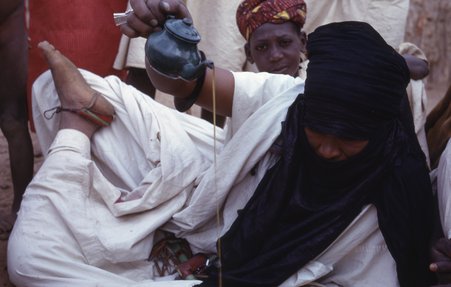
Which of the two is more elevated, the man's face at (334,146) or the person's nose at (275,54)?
the man's face at (334,146)

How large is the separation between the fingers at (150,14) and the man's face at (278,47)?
1.33m

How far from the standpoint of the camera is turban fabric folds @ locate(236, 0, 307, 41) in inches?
152

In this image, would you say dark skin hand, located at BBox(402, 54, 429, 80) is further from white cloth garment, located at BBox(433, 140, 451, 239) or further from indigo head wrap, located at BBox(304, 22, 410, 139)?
indigo head wrap, located at BBox(304, 22, 410, 139)

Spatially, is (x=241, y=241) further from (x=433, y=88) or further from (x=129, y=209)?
(x=433, y=88)

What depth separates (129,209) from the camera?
308cm

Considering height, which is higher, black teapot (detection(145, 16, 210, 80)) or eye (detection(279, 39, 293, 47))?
black teapot (detection(145, 16, 210, 80))

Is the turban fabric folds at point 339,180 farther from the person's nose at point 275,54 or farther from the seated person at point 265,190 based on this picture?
the person's nose at point 275,54

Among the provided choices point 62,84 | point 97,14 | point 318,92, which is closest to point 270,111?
point 318,92

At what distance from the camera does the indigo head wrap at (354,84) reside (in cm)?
249

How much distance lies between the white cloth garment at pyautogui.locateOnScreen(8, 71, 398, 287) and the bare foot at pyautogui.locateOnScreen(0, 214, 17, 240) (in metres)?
0.49

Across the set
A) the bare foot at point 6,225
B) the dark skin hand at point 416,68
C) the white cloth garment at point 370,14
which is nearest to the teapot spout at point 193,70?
the dark skin hand at point 416,68

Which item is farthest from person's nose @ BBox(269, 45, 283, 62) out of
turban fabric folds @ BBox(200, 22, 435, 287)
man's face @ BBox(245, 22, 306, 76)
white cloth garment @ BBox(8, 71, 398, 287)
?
turban fabric folds @ BBox(200, 22, 435, 287)

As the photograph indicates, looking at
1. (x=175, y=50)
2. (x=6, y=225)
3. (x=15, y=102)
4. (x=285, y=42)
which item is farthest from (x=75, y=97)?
(x=285, y=42)

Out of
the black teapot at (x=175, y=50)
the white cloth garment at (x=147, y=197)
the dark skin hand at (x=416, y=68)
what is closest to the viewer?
the black teapot at (x=175, y=50)
